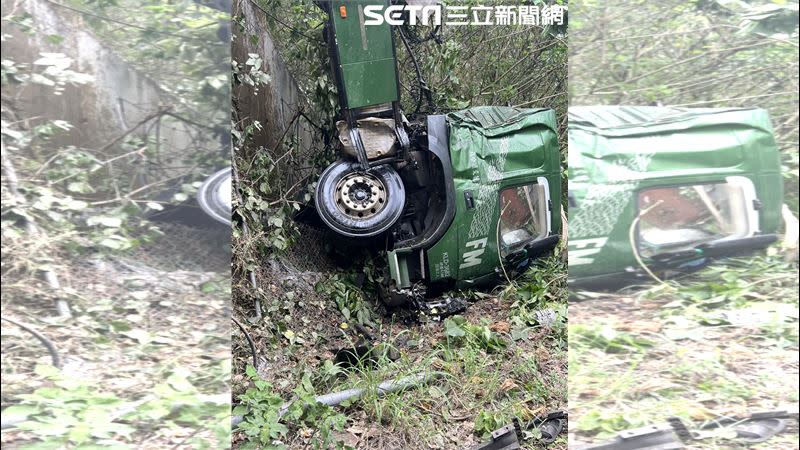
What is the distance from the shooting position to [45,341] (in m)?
1.65

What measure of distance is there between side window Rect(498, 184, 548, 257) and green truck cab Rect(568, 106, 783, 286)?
1045 millimetres

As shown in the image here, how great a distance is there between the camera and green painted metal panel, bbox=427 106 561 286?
2992mm

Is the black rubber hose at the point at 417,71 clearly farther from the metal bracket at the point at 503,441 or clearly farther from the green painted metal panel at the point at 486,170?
the metal bracket at the point at 503,441

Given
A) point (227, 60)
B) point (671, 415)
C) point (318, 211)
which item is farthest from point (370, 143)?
point (671, 415)

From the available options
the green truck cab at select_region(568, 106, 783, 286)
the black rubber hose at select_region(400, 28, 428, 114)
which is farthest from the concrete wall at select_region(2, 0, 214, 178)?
the green truck cab at select_region(568, 106, 783, 286)

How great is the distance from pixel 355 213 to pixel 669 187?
148cm

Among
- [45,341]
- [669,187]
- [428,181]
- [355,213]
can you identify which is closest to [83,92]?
[45,341]

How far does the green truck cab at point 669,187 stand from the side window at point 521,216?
104 cm

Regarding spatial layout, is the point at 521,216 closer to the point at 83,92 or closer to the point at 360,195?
the point at 360,195

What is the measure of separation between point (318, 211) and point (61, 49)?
4.46 ft

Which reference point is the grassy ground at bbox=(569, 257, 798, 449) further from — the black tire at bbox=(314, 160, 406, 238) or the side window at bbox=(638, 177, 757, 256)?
the black tire at bbox=(314, 160, 406, 238)

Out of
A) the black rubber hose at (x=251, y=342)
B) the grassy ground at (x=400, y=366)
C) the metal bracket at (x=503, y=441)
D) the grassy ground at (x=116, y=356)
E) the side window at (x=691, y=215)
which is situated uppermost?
the side window at (x=691, y=215)

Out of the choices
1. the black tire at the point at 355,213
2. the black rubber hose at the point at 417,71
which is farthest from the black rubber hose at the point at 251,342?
the black rubber hose at the point at 417,71

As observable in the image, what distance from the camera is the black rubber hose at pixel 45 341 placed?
160cm
